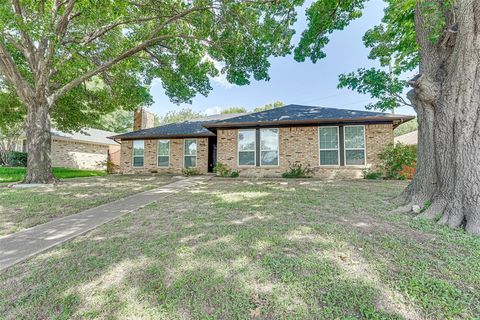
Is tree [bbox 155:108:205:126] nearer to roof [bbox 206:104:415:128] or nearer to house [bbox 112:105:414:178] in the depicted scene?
house [bbox 112:105:414:178]

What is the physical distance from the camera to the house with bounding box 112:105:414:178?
967cm

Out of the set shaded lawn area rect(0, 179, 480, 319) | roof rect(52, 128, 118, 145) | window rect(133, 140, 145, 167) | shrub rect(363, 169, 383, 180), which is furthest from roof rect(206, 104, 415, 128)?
roof rect(52, 128, 118, 145)

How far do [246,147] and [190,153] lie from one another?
12.8 ft

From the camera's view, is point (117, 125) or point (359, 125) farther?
point (117, 125)

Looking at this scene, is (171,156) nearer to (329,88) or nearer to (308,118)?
(308,118)

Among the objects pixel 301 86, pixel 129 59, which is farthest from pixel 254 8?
pixel 301 86

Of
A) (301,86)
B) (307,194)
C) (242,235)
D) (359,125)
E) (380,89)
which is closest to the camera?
(242,235)

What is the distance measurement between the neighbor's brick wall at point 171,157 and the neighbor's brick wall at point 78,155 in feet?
21.0

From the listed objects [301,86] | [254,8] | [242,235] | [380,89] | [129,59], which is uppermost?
[301,86]

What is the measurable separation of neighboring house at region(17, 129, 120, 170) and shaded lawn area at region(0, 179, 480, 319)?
16.1 metres

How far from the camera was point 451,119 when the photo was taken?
12.6ft

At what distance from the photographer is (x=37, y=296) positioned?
1.97 metres

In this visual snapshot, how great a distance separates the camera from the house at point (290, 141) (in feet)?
31.7

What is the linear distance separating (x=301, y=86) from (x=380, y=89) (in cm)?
2085
